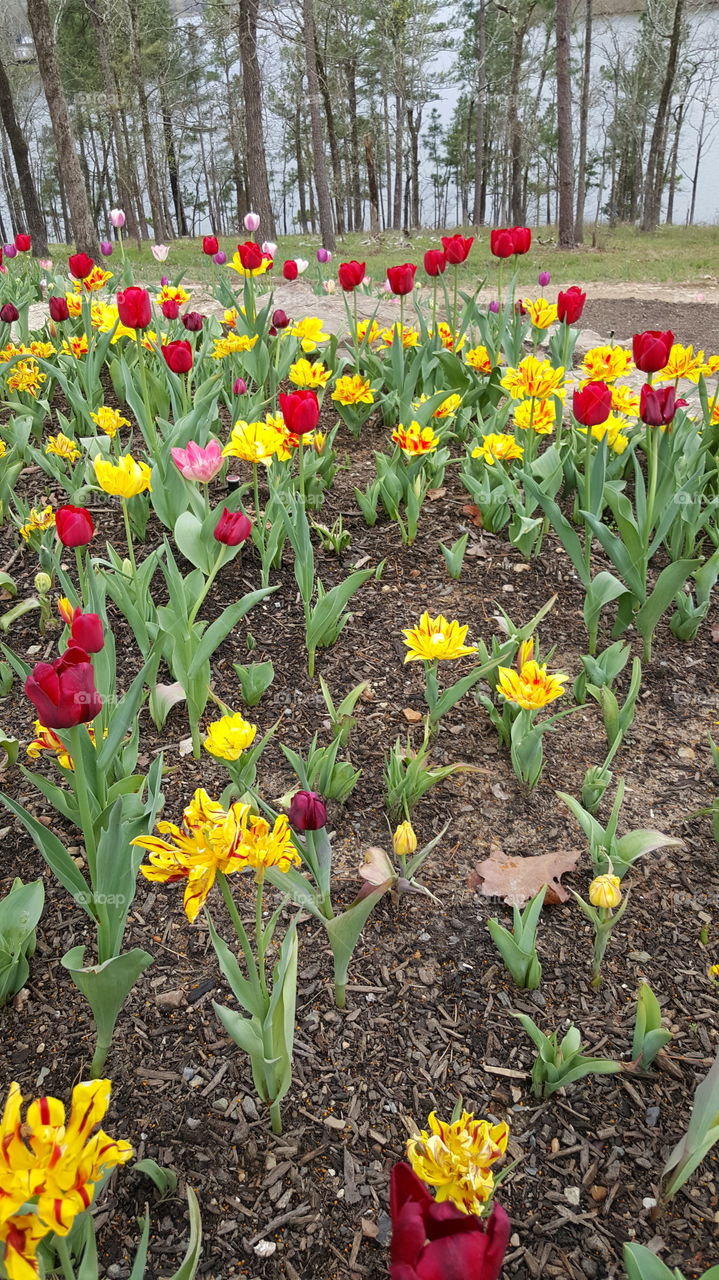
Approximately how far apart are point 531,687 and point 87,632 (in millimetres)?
917

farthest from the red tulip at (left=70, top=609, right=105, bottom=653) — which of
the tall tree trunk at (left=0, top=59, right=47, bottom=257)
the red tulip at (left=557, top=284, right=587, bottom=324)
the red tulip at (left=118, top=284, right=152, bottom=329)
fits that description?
the tall tree trunk at (left=0, top=59, right=47, bottom=257)

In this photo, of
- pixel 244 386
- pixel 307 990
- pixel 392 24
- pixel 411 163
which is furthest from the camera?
pixel 411 163

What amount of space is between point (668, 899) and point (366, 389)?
2.34 metres

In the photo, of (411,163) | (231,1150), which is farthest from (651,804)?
(411,163)

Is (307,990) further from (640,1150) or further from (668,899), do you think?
(668,899)

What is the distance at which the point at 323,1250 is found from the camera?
118 cm

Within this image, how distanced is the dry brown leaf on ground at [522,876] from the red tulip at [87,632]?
90cm

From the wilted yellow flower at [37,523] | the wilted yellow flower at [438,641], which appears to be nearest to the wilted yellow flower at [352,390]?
the wilted yellow flower at [37,523]

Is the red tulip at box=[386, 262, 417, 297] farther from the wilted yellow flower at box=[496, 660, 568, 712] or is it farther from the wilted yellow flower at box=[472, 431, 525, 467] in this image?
the wilted yellow flower at box=[496, 660, 568, 712]

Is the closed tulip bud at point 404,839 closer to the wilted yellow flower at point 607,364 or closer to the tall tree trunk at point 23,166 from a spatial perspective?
the wilted yellow flower at point 607,364

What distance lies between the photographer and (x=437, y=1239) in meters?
0.54

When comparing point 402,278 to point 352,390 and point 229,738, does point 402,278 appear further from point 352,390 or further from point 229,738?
point 229,738

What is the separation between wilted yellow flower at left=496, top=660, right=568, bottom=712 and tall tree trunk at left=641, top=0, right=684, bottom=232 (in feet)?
69.3

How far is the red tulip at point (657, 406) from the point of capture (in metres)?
2.16
